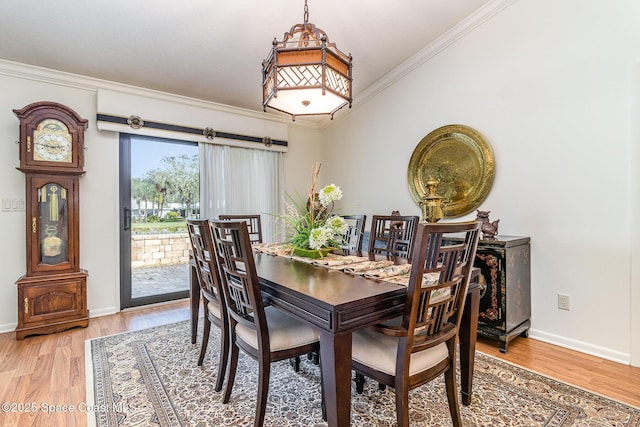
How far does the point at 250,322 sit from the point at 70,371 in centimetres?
158

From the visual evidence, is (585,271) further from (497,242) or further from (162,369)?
(162,369)

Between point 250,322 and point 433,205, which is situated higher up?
point 433,205

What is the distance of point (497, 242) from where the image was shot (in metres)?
2.43

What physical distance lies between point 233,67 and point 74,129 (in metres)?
1.63

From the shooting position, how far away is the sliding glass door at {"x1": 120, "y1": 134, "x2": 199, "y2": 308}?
3484 millimetres

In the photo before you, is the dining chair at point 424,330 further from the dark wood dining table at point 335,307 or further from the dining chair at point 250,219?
the dining chair at point 250,219

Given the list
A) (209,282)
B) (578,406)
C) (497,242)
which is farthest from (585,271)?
(209,282)

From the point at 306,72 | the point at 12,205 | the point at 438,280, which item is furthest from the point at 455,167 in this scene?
the point at 12,205

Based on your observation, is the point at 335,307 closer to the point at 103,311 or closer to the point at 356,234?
the point at 356,234

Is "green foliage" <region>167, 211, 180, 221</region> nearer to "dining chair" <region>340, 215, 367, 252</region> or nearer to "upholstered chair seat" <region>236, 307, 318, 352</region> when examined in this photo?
"dining chair" <region>340, 215, 367, 252</region>

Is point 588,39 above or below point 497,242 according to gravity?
above

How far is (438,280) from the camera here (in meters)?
1.34

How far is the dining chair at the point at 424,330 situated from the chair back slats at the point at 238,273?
52 cm

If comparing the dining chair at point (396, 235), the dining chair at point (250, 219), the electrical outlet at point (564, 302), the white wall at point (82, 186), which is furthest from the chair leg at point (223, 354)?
the electrical outlet at point (564, 302)
